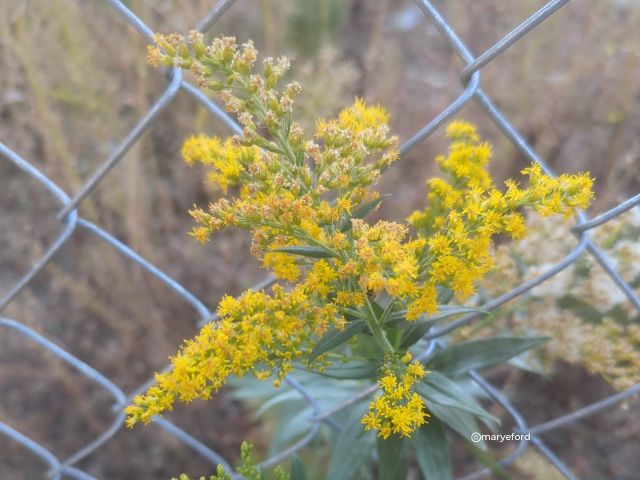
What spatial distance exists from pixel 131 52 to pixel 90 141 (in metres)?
0.69

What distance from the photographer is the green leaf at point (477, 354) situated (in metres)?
1.07

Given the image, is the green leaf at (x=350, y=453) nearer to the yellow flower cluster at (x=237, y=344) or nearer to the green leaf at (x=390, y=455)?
the green leaf at (x=390, y=455)

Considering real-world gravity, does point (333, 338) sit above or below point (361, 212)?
below

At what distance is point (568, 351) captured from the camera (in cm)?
141

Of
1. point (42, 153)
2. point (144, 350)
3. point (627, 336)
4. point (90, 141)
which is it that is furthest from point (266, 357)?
point (42, 153)

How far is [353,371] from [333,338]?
151 mm

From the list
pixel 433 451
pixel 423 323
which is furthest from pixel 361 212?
pixel 433 451

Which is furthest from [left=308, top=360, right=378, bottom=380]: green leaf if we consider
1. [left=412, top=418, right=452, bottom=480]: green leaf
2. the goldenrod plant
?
[left=412, top=418, right=452, bottom=480]: green leaf

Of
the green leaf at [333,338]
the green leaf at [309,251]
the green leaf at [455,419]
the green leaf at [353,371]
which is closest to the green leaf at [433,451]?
the green leaf at [455,419]

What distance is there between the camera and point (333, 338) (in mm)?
864

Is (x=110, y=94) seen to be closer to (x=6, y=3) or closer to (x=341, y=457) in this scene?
(x=6, y=3)

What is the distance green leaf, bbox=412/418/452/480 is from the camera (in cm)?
106

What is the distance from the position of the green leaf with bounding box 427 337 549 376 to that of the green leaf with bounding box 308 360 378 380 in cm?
19

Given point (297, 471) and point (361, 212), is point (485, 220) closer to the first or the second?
point (361, 212)
